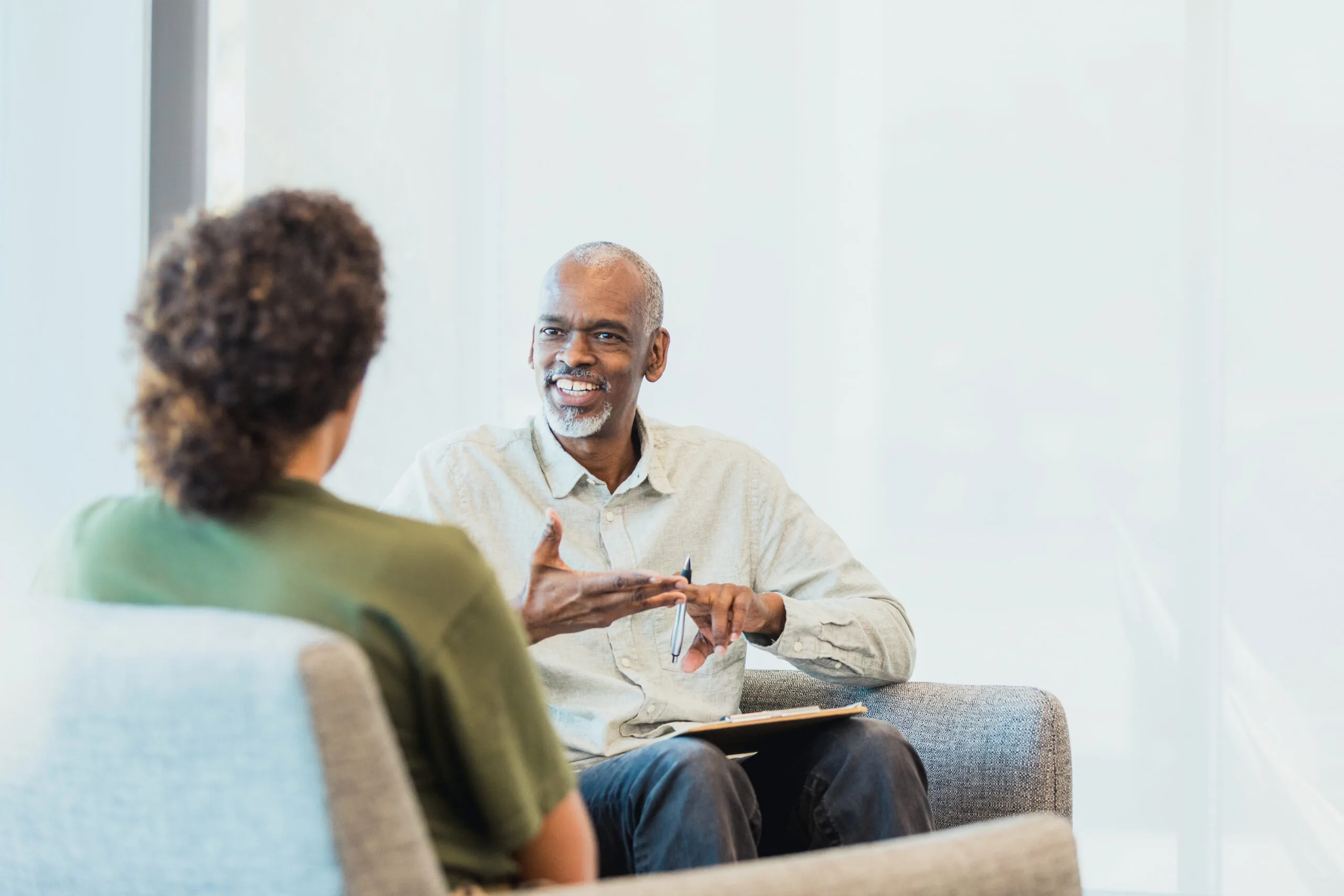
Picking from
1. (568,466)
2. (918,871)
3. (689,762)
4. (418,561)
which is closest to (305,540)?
(418,561)

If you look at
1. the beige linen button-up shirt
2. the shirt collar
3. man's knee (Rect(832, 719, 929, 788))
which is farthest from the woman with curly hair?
the shirt collar

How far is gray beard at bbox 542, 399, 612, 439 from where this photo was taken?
83.4 inches

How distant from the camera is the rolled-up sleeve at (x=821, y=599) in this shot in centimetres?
200

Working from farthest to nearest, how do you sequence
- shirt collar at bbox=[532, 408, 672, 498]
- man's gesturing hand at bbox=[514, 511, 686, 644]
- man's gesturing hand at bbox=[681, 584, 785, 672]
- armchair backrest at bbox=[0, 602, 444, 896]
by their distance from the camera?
shirt collar at bbox=[532, 408, 672, 498], man's gesturing hand at bbox=[681, 584, 785, 672], man's gesturing hand at bbox=[514, 511, 686, 644], armchair backrest at bbox=[0, 602, 444, 896]

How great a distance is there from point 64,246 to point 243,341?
179 cm

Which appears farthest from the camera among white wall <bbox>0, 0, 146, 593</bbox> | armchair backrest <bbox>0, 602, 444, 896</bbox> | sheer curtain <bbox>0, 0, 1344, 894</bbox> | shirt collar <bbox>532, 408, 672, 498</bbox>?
sheer curtain <bbox>0, 0, 1344, 894</bbox>

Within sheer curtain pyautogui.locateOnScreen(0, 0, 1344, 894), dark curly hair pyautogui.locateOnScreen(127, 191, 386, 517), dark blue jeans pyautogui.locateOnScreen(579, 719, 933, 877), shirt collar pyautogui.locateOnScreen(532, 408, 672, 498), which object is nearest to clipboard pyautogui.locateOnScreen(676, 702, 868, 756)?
dark blue jeans pyautogui.locateOnScreen(579, 719, 933, 877)

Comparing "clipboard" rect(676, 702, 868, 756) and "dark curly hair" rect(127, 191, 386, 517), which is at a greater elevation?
"dark curly hair" rect(127, 191, 386, 517)

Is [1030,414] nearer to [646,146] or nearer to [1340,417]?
[1340,417]

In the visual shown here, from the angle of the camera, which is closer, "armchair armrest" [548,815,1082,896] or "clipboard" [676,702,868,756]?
"armchair armrest" [548,815,1082,896]

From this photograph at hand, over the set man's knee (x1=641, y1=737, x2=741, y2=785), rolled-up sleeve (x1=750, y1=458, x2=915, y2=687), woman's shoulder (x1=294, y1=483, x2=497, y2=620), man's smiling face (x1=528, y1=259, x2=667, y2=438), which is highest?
man's smiling face (x1=528, y1=259, x2=667, y2=438)

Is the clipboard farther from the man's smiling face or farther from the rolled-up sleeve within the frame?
the man's smiling face

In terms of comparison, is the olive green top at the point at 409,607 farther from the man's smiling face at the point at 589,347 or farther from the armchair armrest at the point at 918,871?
the man's smiling face at the point at 589,347

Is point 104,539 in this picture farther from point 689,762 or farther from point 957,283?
point 957,283
